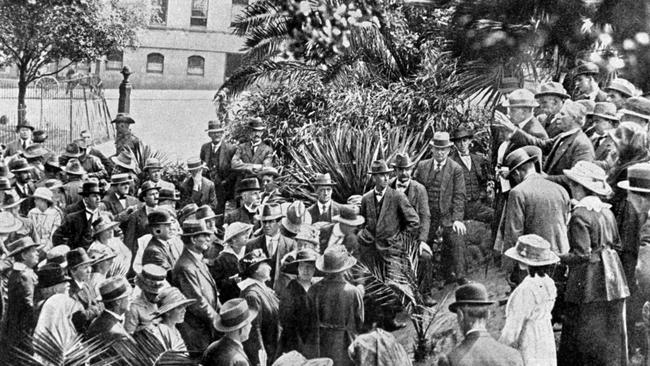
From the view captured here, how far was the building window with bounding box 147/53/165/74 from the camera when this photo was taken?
16.2 meters

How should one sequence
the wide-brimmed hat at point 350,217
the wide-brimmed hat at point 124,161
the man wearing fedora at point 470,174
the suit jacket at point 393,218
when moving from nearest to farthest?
the wide-brimmed hat at point 350,217
the suit jacket at point 393,218
the man wearing fedora at point 470,174
the wide-brimmed hat at point 124,161

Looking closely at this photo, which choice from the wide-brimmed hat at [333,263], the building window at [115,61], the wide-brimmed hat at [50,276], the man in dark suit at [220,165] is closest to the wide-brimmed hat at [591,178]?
the wide-brimmed hat at [333,263]

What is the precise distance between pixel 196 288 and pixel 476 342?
104 inches

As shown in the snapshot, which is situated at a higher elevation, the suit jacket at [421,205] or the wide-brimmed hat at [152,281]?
the suit jacket at [421,205]

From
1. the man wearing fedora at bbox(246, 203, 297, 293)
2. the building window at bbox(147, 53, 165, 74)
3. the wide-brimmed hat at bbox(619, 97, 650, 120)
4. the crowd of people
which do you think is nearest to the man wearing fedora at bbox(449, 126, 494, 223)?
the crowd of people

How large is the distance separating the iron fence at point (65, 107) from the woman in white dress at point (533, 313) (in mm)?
12065

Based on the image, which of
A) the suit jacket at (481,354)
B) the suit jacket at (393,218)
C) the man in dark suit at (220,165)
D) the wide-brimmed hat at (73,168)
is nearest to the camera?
the suit jacket at (481,354)

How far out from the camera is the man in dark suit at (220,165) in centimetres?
1184

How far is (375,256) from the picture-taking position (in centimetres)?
895

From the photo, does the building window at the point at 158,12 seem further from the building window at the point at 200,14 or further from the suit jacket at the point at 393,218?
the suit jacket at the point at 393,218

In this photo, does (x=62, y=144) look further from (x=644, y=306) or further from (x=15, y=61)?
(x=644, y=306)

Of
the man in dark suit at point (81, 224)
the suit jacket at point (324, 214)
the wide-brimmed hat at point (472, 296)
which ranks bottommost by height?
the man in dark suit at point (81, 224)

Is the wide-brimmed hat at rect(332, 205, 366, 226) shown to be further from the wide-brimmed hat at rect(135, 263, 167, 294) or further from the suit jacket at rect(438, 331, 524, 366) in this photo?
the suit jacket at rect(438, 331, 524, 366)

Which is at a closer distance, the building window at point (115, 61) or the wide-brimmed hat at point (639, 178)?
the wide-brimmed hat at point (639, 178)
